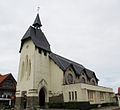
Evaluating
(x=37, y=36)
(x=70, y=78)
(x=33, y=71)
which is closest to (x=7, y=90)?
(x=33, y=71)

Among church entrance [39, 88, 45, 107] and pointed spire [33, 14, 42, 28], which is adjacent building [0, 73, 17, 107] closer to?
church entrance [39, 88, 45, 107]

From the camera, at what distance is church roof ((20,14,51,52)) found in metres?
28.5

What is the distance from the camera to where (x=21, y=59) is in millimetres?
29391

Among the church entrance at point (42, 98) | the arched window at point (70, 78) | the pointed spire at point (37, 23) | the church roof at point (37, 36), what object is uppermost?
the pointed spire at point (37, 23)

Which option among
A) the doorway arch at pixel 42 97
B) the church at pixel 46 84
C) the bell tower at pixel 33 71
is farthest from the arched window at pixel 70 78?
the doorway arch at pixel 42 97

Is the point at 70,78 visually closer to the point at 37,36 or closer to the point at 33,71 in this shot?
the point at 33,71

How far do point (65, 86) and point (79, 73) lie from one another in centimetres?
908

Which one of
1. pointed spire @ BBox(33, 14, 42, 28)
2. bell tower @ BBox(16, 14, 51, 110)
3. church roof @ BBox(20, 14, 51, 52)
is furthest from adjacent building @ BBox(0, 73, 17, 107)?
pointed spire @ BBox(33, 14, 42, 28)

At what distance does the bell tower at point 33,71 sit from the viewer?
24.5 m

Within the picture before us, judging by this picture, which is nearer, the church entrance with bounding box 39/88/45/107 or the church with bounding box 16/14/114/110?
the church with bounding box 16/14/114/110

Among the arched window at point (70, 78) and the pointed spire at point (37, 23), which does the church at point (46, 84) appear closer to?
the arched window at point (70, 78)

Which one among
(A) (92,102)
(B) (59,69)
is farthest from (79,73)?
(A) (92,102)

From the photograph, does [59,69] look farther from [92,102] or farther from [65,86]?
[92,102]

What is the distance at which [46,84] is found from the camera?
2711cm
